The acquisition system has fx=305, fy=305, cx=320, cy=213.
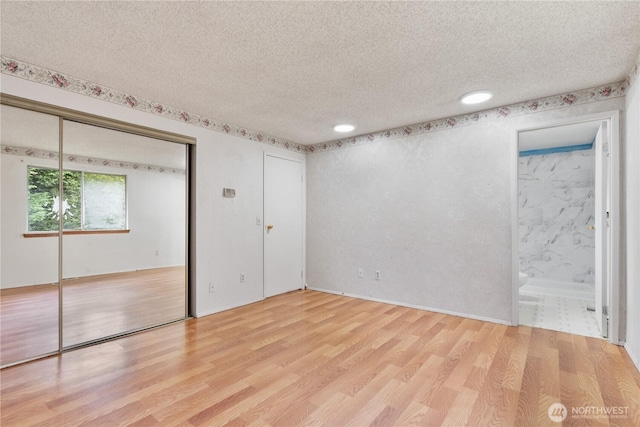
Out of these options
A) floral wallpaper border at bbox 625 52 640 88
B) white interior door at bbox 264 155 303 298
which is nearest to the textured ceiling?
floral wallpaper border at bbox 625 52 640 88

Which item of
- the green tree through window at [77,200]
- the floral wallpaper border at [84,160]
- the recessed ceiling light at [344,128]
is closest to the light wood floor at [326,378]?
the green tree through window at [77,200]

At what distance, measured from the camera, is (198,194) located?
359 centimetres

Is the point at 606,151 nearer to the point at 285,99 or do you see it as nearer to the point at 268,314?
the point at 285,99

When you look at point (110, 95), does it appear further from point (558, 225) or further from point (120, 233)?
point (558, 225)

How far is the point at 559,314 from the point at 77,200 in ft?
17.4

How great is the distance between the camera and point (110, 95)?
286 cm

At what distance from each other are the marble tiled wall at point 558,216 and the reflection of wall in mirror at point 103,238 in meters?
5.48

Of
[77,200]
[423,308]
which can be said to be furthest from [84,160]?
[423,308]

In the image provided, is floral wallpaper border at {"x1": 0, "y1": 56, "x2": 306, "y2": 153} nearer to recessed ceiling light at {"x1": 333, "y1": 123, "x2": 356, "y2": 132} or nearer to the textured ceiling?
the textured ceiling

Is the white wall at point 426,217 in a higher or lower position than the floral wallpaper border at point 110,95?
lower

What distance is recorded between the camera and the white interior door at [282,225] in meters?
4.46

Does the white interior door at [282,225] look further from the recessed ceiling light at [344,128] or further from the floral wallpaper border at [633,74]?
the floral wallpaper border at [633,74]

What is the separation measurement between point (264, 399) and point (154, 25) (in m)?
2.43

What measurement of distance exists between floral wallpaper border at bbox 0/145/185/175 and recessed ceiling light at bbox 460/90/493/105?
315cm
